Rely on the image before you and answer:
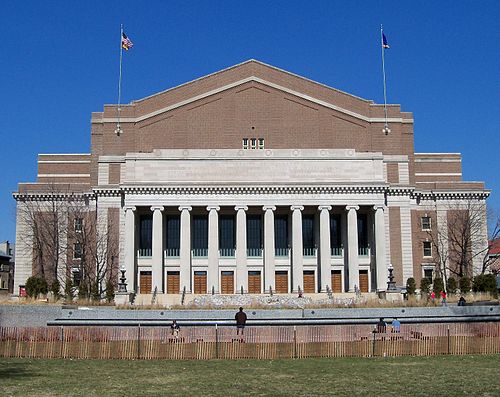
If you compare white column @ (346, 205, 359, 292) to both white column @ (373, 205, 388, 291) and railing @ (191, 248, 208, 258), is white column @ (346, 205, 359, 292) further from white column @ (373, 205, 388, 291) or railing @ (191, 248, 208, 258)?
railing @ (191, 248, 208, 258)

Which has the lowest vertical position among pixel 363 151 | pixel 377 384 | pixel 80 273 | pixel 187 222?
pixel 377 384

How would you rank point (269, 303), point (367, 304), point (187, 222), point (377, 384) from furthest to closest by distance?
point (187, 222) < point (269, 303) < point (367, 304) < point (377, 384)

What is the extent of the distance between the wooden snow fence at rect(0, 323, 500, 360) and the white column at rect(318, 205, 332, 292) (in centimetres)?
3608

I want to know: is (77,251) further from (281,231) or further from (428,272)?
(428,272)

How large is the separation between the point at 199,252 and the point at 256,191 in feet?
28.0

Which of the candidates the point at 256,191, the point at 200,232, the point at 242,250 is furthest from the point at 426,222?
the point at 200,232

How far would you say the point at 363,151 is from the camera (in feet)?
236

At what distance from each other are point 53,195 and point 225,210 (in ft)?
60.7

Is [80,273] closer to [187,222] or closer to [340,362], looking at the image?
[187,222]

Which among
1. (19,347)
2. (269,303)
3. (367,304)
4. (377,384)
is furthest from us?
(269,303)

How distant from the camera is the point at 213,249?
66125 millimetres

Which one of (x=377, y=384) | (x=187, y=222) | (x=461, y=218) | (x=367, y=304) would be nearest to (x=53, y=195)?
(x=187, y=222)

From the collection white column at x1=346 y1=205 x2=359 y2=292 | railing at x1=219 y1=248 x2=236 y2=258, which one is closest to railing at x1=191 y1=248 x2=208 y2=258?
railing at x1=219 y1=248 x2=236 y2=258

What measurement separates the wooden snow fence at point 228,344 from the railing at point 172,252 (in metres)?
39.1
